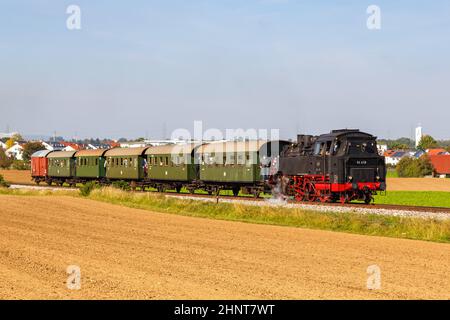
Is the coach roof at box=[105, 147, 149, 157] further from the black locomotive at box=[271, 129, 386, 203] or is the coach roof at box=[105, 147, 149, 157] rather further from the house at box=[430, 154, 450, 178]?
the house at box=[430, 154, 450, 178]

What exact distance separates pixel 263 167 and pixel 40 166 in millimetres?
42558

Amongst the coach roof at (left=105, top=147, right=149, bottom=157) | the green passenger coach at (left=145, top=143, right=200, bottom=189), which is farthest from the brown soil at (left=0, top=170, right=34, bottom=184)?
the green passenger coach at (left=145, top=143, right=200, bottom=189)

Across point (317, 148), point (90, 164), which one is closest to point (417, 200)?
point (317, 148)

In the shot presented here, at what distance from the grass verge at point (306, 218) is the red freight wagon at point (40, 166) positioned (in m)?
36.6

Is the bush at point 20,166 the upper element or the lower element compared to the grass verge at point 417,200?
upper

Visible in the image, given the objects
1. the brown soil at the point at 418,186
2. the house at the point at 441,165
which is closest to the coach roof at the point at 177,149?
the brown soil at the point at 418,186

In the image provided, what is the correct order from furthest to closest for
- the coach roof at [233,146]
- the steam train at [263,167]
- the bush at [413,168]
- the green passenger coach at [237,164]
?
the bush at [413,168], the coach roof at [233,146], the green passenger coach at [237,164], the steam train at [263,167]

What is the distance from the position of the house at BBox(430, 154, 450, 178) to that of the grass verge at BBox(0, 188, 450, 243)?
318 feet

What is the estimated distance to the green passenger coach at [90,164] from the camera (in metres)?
60.4

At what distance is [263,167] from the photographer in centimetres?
3944

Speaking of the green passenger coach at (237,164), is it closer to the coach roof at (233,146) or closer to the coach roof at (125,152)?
the coach roof at (233,146)

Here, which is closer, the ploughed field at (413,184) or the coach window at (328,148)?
the coach window at (328,148)

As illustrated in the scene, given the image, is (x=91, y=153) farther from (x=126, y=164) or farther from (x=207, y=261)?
(x=207, y=261)

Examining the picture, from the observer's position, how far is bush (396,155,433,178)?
116m
